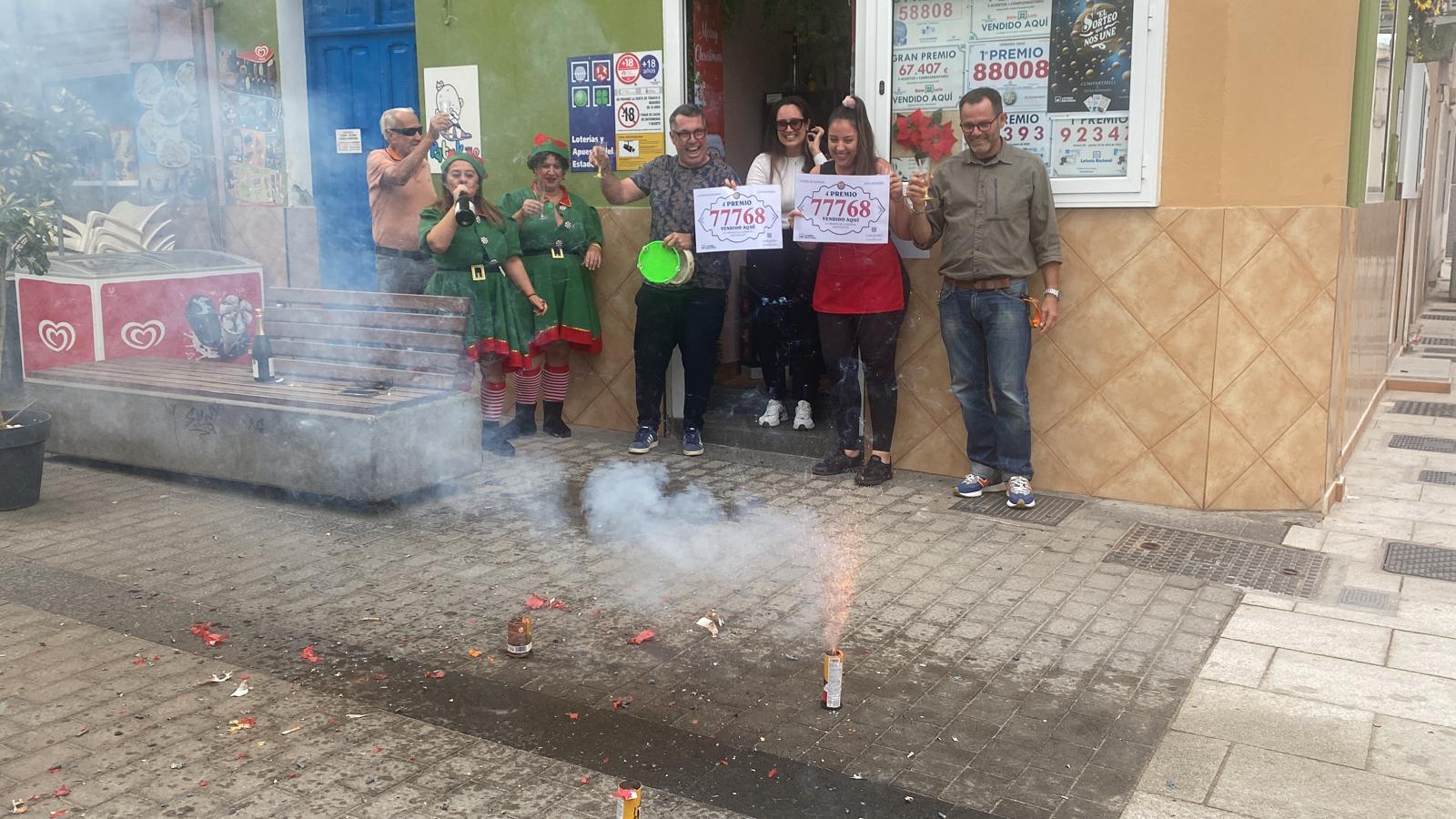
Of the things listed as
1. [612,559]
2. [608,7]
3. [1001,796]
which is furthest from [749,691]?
[608,7]

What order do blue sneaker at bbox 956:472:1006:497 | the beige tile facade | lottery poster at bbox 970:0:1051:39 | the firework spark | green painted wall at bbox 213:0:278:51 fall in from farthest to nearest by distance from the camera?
green painted wall at bbox 213:0:278:51 → blue sneaker at bbox 956:472:1006:497 → lottery poster at bbox 970:0:1051:39 → the beige tile facade → the firework spark

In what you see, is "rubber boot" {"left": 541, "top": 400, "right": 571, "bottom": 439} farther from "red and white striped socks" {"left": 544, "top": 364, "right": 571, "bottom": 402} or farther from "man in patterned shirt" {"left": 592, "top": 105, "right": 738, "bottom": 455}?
"man in patterned shirt" {"left": 592, "top": 105, "right": 738, "bottom": 455}

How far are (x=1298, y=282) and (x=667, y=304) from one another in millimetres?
3662

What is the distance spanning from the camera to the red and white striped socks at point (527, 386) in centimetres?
826

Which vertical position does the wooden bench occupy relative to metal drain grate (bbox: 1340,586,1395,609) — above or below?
above

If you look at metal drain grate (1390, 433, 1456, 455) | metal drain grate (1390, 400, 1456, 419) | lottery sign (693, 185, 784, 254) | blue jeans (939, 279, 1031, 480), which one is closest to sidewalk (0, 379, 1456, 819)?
blue jeans (939, 279, 1031, 480)

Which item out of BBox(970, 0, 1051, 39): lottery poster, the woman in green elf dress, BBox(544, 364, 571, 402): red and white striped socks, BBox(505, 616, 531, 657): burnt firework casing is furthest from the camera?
BBox(544, 364, 571, 402): red and white striped socks

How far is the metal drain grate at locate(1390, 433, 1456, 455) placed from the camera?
8336 mm

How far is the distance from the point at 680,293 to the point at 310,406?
94.4 inches

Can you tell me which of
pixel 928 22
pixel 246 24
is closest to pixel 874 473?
pixel 928 22

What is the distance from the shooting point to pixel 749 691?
4320 millimetres

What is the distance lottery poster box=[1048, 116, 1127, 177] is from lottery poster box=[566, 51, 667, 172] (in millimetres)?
2614

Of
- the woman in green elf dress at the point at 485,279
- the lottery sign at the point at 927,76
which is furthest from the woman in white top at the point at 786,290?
the woman in green elf dress at the point at 485,279

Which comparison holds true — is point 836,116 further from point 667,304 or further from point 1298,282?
point 1298,282
